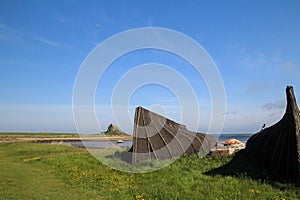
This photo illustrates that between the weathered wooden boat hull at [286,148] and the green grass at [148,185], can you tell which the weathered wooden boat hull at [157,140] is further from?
the weathered wooden boat hull at [286,148]

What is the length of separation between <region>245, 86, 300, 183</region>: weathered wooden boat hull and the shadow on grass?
0.33 meters

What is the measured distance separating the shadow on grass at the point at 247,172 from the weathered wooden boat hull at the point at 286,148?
13.2 inches

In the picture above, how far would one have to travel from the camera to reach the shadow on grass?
12.2 m

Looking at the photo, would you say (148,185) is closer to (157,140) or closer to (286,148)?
(286,148)

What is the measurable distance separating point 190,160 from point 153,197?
941cm

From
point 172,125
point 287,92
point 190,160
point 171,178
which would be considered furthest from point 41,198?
point 172,125

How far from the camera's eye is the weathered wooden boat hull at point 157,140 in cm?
2052

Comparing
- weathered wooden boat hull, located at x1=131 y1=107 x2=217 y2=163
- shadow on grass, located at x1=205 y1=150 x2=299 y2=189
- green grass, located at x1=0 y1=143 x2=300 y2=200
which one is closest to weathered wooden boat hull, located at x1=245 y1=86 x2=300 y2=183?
shadow on grass, located at x1=205 y1=150 x2=299 y2=189

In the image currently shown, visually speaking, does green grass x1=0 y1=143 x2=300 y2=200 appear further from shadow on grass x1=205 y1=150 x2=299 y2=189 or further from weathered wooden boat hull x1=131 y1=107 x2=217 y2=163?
weathered wooden boat hull x1=131 y1=107 x2=217 y2=163

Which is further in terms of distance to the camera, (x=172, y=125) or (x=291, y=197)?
(x=172, y=125)

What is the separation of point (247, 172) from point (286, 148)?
8.27 ft

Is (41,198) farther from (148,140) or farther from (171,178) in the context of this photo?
(148,140)

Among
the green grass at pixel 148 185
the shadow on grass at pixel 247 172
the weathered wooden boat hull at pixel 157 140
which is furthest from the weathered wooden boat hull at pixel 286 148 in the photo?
the weathered wooden boat hull at pixel 157 140

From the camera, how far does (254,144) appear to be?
1764 cm
